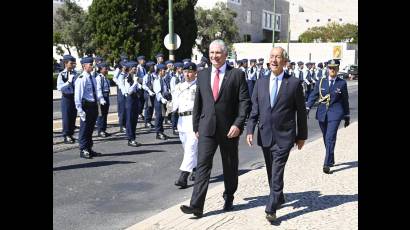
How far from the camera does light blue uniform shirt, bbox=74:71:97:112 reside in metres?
9.70

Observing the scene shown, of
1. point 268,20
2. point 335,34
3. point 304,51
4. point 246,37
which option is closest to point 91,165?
point 304,51

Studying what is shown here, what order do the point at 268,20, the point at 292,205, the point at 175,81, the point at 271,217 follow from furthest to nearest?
1. the point at 268,20
2. the point at 175,81
3. the point at 292,205
4. the point at 271,217

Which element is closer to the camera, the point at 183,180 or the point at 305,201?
the point at 305,201

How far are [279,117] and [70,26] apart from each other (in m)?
46.1

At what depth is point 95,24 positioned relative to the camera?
38188 mm

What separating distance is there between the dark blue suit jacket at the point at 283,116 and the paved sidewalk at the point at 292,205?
0.82m

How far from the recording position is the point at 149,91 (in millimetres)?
13789

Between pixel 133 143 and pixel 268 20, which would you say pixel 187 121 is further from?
pixel 268 20

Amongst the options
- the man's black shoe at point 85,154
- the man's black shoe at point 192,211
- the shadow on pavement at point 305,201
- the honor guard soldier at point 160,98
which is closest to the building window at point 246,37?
the honor guard soldier at point 160,98

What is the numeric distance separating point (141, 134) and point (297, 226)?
336 inches

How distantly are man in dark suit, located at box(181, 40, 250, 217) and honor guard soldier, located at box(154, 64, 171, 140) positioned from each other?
20.6 feet
